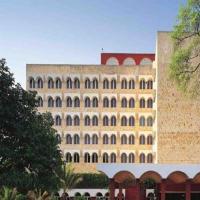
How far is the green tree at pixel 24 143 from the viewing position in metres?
35.5

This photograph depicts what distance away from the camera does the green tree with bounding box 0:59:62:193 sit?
35.5 m

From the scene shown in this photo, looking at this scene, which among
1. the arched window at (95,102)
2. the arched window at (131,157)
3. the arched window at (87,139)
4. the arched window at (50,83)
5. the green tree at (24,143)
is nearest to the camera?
the green tree at (24,143)

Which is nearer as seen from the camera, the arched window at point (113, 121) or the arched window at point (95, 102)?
the arched window at point (113, 121)

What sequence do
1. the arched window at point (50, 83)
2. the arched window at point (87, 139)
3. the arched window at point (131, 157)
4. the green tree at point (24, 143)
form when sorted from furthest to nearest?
the arched window at point (50, 83), the arched window at point (87, 139), the arched window at point (131, 157), the green tree at point (24, 143)

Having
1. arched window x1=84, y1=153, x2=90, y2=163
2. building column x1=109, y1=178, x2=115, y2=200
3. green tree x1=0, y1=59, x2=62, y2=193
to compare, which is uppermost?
green tree x1=0, y1=59, x2=62, y2=193

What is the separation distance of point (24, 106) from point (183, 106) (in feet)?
105


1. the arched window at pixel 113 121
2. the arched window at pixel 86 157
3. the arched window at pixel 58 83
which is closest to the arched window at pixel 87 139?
the arched window at pixel 86 157

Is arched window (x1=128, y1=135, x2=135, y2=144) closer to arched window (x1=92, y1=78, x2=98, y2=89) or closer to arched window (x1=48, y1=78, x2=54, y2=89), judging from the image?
arched window (x1=92, y1=78, x2=98, y2=89)

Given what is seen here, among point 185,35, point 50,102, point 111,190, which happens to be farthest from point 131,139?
point 185,35

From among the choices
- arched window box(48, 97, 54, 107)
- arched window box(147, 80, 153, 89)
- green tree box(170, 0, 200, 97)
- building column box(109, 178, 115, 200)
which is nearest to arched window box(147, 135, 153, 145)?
arched window box(147, 80, 153, 89)

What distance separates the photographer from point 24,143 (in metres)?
36.1

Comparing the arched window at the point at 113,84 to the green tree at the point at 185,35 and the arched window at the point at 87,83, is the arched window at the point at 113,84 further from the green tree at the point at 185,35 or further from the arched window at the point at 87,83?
the green tree at the point at 185,35

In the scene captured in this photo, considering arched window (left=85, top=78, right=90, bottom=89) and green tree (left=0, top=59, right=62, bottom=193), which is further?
arched window (left=85, top=78, right=90, bottom=89)

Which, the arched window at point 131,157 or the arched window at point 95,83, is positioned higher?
the arched window at point 95,83
